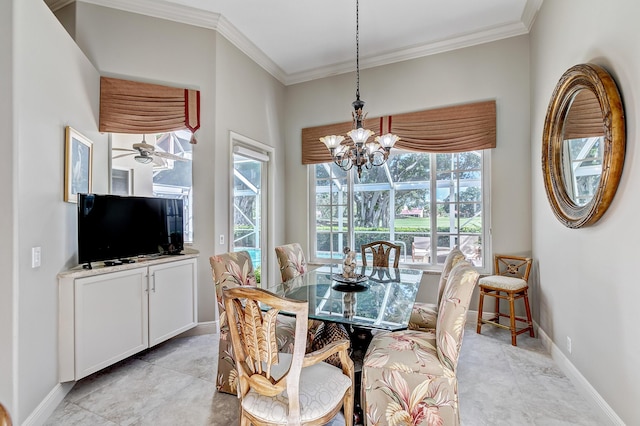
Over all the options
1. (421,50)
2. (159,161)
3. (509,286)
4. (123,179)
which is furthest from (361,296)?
(123,179)

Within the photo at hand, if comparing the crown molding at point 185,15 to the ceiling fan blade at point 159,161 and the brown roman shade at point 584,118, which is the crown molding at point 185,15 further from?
the brown roman shade at point 584,118

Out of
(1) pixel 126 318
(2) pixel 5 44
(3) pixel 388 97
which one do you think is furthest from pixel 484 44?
(1) pixel 126 318

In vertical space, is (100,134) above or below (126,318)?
above

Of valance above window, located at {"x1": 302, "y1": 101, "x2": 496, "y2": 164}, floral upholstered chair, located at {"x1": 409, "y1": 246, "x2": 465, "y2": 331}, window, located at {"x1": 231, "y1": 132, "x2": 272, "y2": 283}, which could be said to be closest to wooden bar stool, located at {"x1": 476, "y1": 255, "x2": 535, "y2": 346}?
floral upholstered chair, located at {"x1": 409, "y1": 246, "x2": 465, "y2": 331}

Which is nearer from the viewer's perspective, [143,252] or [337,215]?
[143,252]

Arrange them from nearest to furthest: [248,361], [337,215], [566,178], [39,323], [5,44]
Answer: [248,361] < [5,44] < [39,323] < [566,178] < [337,215]

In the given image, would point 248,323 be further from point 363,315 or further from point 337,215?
point 337,215

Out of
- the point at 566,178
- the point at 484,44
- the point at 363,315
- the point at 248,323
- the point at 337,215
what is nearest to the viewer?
the point at 248,323

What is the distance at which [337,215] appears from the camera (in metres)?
4.35

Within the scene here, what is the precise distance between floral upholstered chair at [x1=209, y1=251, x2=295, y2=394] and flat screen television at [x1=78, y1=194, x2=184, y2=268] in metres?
1.02

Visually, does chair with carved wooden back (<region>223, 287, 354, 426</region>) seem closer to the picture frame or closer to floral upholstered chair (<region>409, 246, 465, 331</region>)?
floral upholstered chair (<region>409, 246, 465, 331</region>)

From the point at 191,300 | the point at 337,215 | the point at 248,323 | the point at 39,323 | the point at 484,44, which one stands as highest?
the point at 484,44

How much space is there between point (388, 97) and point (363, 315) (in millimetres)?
3138

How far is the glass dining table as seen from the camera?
1722 mm
